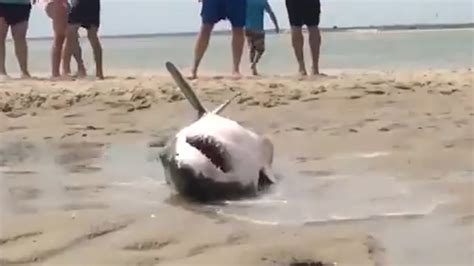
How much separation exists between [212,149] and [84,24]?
5809mm

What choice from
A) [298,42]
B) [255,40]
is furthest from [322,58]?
[298,42]

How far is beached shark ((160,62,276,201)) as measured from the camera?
14.6 ft

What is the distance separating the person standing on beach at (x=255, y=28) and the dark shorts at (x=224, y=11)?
1515mm

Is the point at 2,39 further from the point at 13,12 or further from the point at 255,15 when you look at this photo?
the point at 255,15

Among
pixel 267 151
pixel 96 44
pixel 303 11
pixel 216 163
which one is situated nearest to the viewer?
pixel 216 163

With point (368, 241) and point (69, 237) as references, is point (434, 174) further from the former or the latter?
point (69, 237)

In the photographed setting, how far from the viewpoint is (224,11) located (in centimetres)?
950

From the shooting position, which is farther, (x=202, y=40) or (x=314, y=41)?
(x=314, y=41)

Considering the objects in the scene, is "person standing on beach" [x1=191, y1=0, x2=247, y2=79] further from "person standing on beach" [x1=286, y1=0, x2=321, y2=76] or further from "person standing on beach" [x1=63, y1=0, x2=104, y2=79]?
"person standing on beach" [x1=63, y1=0, x2=104, y2=79]

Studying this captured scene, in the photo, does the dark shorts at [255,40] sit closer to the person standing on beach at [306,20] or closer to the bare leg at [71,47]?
the person standing on beach at [306,20]

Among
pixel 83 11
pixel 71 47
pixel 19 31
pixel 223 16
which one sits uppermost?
pixel 223 16

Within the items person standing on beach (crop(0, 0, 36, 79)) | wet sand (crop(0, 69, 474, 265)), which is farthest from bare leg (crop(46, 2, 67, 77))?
wet sand (crop(0, 69, 474, 265))

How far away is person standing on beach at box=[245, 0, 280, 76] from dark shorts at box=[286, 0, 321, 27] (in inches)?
53.5

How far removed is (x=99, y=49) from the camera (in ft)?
33.4
